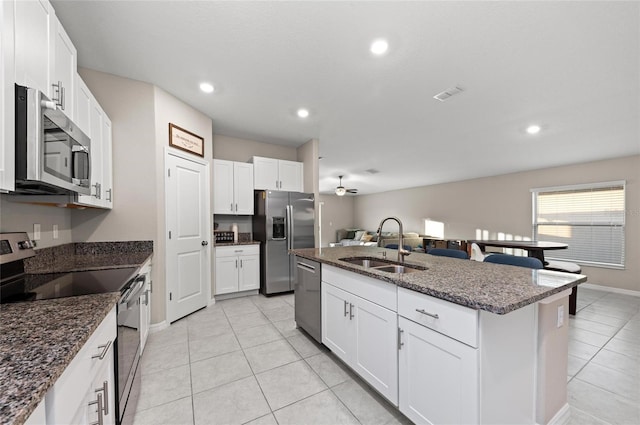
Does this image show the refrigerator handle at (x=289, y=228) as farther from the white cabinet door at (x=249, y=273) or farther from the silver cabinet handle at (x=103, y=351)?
the silver cabinet handle at (x=103, y=351)

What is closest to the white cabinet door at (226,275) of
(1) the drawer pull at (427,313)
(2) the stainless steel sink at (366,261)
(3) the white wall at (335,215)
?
(2) the stainless steel sink at (366,261)

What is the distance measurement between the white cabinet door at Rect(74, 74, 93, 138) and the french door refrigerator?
2287 millimetres

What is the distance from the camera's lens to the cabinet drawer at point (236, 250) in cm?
377

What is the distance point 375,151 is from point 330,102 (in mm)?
2054

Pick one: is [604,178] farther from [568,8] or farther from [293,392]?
[293,392]

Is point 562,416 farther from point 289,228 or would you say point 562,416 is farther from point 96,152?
point 96,152

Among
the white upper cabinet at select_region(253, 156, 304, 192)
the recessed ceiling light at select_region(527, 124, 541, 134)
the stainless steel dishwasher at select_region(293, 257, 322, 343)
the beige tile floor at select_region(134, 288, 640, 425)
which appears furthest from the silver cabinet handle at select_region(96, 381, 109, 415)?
the recessed ceiling light at select_region(527, 124, 541, 134)

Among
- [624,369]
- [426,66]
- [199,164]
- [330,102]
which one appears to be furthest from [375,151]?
[624,369]

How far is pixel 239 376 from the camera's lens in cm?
197

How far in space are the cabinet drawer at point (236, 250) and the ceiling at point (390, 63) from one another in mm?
1846

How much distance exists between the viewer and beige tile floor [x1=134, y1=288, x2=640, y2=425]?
159cm

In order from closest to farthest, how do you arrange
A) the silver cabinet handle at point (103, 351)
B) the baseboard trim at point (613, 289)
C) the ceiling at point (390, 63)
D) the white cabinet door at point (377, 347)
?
the silver cabinet handle at point (103, 351), the white cabinet door at point (377, 347), the ceiling at point (390, 63), the baseboard trim at point (613, 289)

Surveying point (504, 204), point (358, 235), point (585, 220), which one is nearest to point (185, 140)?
point (504, 204)

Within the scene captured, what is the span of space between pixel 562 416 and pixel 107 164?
4029mm
